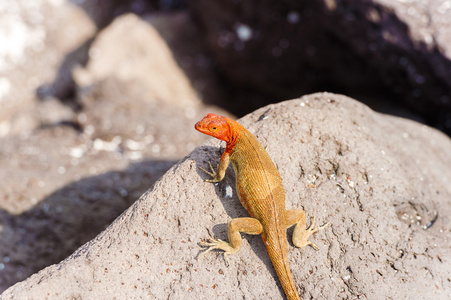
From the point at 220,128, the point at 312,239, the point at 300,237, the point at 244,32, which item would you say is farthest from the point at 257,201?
the point at 244,32

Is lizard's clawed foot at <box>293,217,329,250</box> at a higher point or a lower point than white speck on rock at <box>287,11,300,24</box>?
lower

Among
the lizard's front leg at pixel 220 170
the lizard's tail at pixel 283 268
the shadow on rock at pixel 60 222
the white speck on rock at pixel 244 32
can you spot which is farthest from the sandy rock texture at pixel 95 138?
the lizard's tail at pixel 283 268

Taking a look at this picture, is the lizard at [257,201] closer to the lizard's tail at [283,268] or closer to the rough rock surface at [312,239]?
the lizard's tail at [283,268]

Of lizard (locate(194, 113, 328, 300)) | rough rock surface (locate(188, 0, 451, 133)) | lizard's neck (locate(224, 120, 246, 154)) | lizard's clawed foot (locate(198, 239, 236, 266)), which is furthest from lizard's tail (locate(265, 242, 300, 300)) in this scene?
rough rock surface (locate(188, 0, 451, 133))

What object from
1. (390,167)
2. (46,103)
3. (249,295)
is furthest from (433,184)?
(46,103)

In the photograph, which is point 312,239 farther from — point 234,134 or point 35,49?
point 35,49

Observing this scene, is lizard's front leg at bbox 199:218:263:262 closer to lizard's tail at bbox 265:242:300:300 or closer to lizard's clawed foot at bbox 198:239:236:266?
lizard's clawed foot at bbox 198:239:236:266
